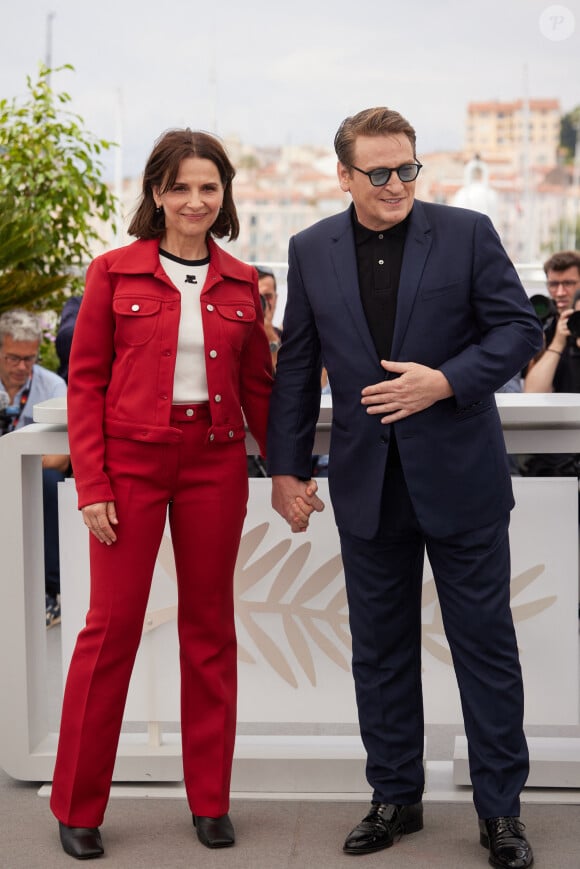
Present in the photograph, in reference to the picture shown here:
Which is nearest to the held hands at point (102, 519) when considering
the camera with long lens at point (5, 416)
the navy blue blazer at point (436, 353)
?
the navy blue blazer at point (436, 353)

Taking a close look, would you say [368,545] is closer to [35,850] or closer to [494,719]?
[494,719]

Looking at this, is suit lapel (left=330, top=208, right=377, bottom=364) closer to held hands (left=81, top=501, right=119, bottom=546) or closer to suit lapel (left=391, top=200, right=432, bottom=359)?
suit lapel (left=391, top=200, right=432, bottom=359)

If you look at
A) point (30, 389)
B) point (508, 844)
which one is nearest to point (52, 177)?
point (30, 389)

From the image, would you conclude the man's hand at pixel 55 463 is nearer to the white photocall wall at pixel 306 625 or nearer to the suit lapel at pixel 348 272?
the white photocall wall at pixel 306 625

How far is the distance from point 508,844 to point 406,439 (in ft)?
3.15

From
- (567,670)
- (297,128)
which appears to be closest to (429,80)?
(297,128)

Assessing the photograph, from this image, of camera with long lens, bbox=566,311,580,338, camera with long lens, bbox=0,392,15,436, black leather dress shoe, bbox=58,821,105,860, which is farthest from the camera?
camera with long lens, bbox=0,392,15,436

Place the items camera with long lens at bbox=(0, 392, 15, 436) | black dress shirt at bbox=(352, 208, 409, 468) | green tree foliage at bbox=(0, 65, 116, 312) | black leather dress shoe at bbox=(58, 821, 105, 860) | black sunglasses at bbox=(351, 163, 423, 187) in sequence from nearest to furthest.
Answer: black sunglasses at bbox=(351, 163, 423, 187) → black dress shirt at bbox=(352, 208, 409, 468) → black leather dress shoe at bbox=(58, 821, 105, 860) → camera with long lens at bbox=(0, 392, 15, 436) → green tree foliage at bbox=(0, 65, 116, 312)

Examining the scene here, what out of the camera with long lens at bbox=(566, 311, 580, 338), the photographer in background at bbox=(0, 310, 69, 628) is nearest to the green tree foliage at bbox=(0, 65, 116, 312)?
the photographer in background at bbox=(0, 310, 69, 628)

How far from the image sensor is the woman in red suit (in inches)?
116

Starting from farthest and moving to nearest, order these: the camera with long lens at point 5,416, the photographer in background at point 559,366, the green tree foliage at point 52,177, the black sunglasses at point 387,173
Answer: the green tree foliage at point 52,177 → the camera with long lens at point 5,416 → the photographer in background at point 559,366 → the black sunglasses at point 387,173

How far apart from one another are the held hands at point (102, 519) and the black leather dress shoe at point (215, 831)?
2.49ft

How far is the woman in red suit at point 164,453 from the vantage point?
9.64 feet

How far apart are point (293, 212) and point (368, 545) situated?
347 feet
